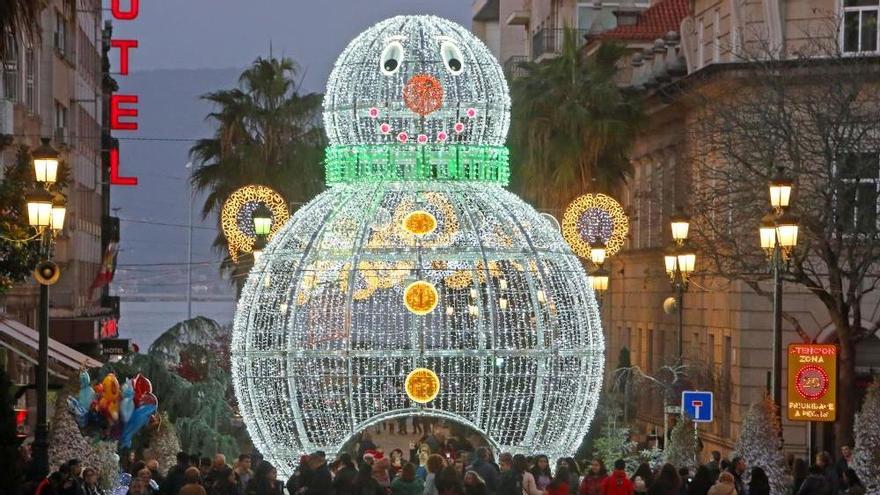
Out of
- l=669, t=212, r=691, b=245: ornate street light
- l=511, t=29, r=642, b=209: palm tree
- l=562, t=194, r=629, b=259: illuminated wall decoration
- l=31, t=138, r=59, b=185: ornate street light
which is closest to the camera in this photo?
l=31, t=138, r=59, b=185: ornate street light

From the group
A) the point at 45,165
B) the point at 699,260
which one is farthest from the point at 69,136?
the point at 45,165

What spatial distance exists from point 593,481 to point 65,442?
213 inches

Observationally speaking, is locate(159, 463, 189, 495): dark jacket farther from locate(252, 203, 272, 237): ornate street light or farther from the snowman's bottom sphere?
locate(252, 203, 272, 237): ornate street light

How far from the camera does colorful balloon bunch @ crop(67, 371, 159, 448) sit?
2412 cm

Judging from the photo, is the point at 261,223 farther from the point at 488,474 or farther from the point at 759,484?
the point at 759,484

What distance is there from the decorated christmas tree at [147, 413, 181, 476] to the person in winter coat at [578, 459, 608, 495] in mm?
5060

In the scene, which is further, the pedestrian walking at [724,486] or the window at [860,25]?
the window at [860,25]

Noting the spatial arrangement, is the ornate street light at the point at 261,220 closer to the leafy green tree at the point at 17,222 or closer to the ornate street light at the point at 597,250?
the leafy green tree at the point at 17,222

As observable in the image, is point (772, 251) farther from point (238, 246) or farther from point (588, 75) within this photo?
point (588, 75)

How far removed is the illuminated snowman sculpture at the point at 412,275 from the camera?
84.7ft

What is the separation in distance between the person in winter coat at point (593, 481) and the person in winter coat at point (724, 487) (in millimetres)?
1984

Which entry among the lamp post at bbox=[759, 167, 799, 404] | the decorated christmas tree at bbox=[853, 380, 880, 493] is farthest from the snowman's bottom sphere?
the decorated christmas tree at bbox=[853, 380, 880, 493]

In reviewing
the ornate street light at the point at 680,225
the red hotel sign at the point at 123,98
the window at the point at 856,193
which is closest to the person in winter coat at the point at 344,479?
the ornate street light at the point at 680,225

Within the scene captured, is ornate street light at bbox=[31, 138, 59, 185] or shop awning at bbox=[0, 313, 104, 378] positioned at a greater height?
ornate street light at bbox=[31, 138, 59, 185]
